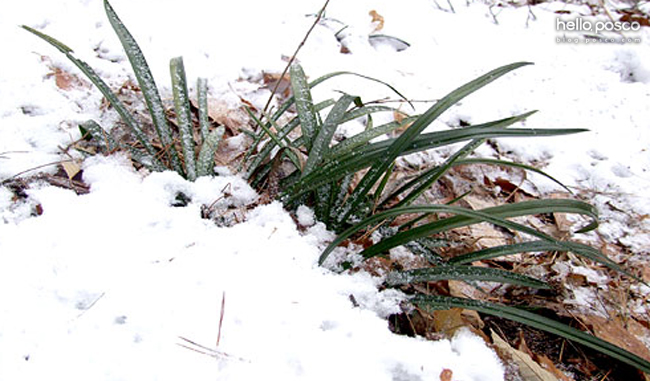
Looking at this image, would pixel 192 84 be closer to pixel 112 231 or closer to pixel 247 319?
pixel 112 231

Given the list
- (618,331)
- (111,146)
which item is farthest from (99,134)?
(618,331)

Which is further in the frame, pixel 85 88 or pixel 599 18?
pixel 599 18

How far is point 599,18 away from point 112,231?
3389mm

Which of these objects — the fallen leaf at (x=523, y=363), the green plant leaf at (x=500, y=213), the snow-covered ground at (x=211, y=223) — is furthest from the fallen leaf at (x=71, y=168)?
the fallen leaf at (x=523, y=363)

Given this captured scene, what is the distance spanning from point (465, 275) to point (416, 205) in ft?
0.72

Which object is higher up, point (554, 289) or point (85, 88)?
point (85, 88)

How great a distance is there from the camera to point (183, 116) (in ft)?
4.42

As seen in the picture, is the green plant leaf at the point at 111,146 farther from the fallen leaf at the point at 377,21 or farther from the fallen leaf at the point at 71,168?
the fallen leaf at the point at 377,21

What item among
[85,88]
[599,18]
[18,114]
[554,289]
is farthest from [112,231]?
[599,18]

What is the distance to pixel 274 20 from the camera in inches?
90.7

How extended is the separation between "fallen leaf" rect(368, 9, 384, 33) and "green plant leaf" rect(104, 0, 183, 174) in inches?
60.2

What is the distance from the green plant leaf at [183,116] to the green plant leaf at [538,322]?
2.50ft

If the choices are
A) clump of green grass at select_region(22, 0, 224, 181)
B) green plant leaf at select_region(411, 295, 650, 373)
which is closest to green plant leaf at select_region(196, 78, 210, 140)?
clump of green grass at select_region(22, 0, 224, 181)

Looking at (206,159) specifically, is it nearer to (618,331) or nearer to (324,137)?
(324,137)
